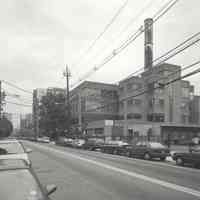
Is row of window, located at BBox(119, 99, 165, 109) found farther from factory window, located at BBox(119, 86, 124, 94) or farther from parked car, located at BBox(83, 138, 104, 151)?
parked car, located at BBox(83, 138, 104, 151)

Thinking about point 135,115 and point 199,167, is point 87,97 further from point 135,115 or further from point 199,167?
point 199,167

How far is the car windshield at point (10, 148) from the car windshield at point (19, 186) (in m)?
6.18

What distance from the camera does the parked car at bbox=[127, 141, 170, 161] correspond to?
71.9 ft

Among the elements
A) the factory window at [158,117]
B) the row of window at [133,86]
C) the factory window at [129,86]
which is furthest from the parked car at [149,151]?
the factory window at [129,86]

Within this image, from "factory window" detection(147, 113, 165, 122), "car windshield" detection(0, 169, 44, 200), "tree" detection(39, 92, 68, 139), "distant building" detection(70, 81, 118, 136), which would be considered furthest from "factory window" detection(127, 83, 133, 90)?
"car windshield" detection(0, 169, 44, 200)

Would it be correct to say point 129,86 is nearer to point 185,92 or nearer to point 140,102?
point 140,102

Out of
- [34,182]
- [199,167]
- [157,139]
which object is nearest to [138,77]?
[157,139]

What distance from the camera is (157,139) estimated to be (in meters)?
39.6

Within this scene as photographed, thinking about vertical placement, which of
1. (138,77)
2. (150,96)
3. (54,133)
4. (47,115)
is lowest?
(54,133)

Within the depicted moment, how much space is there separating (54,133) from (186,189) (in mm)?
53685

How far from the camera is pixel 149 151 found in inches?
878

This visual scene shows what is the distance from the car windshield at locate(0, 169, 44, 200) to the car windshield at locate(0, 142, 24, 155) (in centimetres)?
618

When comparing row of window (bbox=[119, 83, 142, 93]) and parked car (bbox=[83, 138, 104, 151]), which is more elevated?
row of window (bbox=[119, 83, 142, 93])

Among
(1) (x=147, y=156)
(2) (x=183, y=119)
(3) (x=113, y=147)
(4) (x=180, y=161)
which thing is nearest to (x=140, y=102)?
(2) (x=183, y=119)
